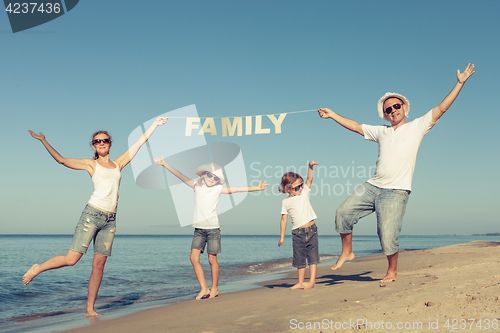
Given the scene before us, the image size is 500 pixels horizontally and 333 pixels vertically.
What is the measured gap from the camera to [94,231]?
4148 millimetres

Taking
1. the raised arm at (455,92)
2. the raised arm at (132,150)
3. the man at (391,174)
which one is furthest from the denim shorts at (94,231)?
the raised arm at (455,92)

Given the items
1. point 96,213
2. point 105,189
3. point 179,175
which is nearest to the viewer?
point 96,213

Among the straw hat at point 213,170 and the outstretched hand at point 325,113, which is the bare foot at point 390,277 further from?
the straw hat at point 213,170

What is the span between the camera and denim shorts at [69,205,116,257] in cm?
407

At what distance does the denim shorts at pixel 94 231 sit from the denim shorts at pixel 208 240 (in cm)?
129

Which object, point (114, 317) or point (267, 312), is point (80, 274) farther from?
point (267, 312)

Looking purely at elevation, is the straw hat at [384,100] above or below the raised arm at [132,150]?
above

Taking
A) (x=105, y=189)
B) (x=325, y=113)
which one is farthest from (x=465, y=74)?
(x=105, y=189)

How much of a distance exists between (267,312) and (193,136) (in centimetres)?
377

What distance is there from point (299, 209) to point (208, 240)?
141 centimetres

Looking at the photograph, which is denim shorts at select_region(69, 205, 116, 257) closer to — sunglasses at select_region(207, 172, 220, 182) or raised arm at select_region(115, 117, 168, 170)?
raised arm at select_region(115, 117, 168, 170)

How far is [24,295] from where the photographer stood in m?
7.23

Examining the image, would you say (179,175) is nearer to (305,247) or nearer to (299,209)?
(299,209)

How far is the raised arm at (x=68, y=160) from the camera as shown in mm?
4086
